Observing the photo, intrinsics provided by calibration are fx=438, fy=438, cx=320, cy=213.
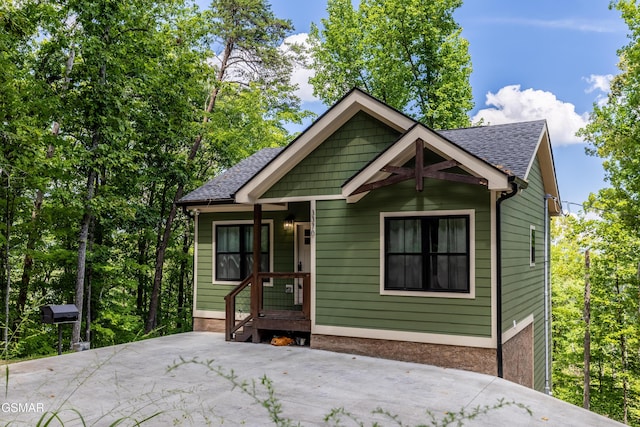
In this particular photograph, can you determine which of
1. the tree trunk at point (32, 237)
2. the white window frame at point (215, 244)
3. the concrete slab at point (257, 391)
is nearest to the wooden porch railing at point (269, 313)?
the concrete slab at point (257, 391)

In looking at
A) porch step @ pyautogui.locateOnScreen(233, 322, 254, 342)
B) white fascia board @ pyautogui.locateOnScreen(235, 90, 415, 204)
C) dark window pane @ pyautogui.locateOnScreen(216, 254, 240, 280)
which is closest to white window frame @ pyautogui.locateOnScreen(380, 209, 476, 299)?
white fascia board @ pyautogui.locateOnScreen(235, 90, 415, 204)

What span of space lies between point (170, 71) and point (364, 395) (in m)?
10.6

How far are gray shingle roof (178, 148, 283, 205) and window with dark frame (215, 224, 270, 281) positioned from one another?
0.74 metres

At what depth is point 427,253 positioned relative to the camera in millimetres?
7039

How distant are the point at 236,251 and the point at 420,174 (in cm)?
487

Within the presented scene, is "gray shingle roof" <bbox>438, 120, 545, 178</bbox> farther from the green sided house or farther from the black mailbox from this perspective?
the black mailbox

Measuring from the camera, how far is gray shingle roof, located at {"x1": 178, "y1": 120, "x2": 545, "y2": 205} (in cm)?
724

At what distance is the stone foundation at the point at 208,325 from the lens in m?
9.82

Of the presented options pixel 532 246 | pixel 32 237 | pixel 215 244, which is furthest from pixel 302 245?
pixel 32 237

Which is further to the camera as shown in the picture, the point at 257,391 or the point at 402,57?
the point at 402,57

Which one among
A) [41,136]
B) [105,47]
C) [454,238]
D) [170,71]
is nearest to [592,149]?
[454,238]

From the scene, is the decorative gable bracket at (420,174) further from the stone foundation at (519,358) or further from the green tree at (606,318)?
the green tree at (606,318)

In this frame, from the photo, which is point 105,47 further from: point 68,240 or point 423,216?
point 423,216
